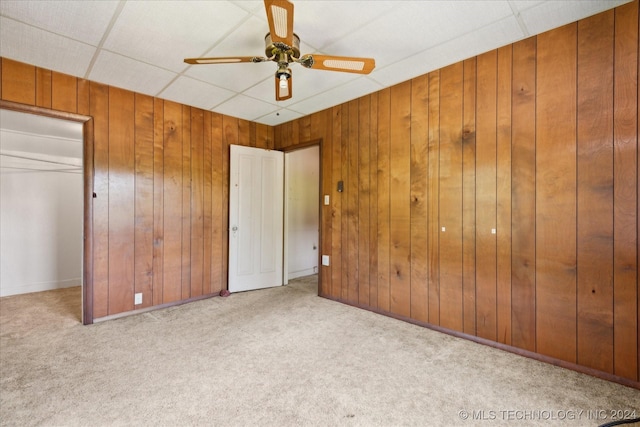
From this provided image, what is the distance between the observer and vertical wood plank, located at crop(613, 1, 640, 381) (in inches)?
76.9

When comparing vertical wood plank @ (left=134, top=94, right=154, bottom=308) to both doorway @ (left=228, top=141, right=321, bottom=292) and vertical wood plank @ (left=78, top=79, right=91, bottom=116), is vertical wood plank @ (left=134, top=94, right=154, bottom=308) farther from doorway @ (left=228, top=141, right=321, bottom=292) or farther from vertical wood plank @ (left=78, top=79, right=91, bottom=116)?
doorway @ (left=228, top=141, right=321, bottom=292)

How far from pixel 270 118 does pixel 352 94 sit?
1430 millimetres

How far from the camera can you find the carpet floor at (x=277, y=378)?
1.70 m

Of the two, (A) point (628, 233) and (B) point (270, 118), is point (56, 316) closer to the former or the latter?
(B) point (270, 118)

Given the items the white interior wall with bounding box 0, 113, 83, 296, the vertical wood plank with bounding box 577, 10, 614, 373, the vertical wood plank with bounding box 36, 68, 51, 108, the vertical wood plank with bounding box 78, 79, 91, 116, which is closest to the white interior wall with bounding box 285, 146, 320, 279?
the vertical wood plank with bounding box 78, 79, 91, 116

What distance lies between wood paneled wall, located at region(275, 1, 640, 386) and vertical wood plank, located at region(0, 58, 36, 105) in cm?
335

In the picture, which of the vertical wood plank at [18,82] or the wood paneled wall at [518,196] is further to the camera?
the vertical wood plank at [18,82]

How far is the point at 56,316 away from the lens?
10.9ft

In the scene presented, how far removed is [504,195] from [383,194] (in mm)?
1200

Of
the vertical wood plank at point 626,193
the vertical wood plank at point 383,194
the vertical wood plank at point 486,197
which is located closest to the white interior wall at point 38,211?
the vertical wood plank at point 383,194

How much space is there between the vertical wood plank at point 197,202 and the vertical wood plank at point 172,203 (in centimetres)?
16

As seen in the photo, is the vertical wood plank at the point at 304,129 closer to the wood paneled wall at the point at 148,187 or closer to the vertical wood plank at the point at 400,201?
the wood paneled wall at the point at 148,187

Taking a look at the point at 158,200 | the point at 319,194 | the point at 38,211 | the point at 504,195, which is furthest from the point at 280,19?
the point at 38,211

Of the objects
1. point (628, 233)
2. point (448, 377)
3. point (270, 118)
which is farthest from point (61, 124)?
point (628, 233)
